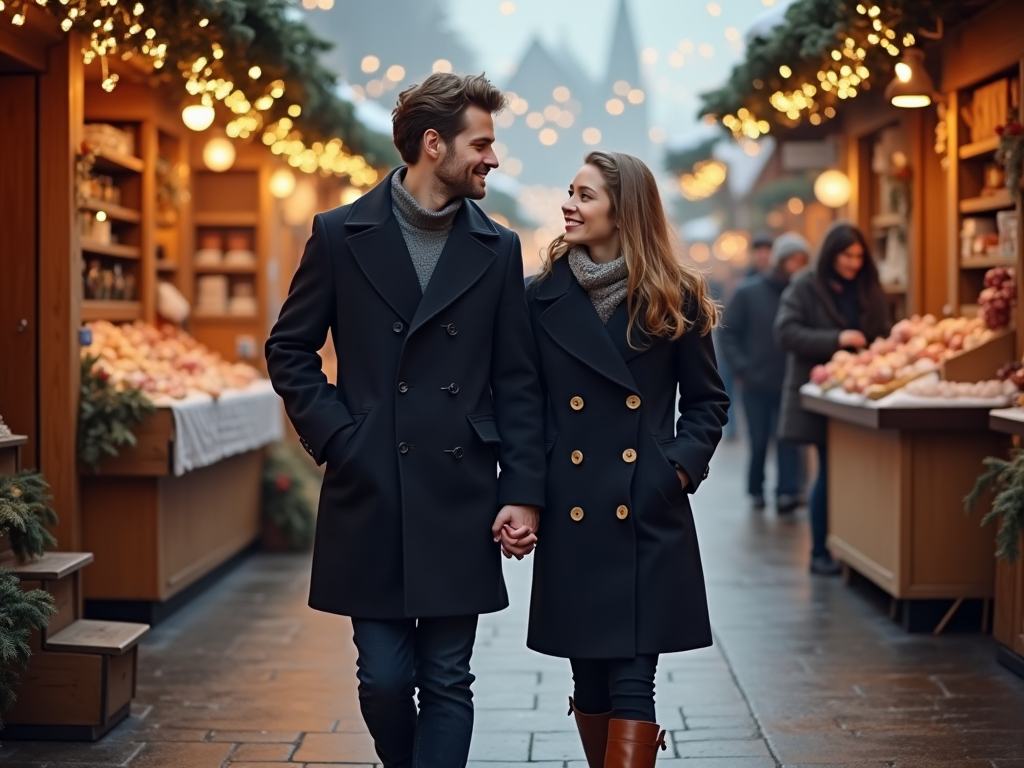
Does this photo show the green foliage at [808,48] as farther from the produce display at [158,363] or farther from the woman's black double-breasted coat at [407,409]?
the woman's black double-breasted coat at [407,409]

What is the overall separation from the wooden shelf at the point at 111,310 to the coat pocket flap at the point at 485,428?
17.5ft

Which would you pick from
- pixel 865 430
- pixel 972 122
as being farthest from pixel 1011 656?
pixel 972 122

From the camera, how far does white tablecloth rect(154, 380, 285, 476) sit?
7359 millimetres

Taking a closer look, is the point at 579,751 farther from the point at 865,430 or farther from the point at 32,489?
the point at 865,430

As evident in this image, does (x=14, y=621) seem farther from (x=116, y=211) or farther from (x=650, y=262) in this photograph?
(x=116, y=211)

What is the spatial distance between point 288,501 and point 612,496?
6257mm

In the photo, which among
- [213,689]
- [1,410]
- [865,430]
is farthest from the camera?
[865,430]

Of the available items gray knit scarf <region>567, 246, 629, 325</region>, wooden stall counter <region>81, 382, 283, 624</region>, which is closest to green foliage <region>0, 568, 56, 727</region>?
gray knit scarf <region>567, 246, 629, 325</region>

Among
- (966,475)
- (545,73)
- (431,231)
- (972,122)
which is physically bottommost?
(966,475)

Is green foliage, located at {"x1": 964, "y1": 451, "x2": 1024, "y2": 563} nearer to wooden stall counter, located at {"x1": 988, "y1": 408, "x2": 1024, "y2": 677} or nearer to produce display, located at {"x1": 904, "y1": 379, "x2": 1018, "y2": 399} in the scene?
wooden stall counter, located at {"x1": 988, "y1": 408, "x2": 1024, "y2": 677}

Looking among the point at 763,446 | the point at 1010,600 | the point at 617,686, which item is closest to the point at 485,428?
the point at 617,686

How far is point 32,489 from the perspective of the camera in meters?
5.14

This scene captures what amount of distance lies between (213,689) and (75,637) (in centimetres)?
81

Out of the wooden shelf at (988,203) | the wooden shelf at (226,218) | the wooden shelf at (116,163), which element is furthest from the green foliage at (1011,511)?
the wooden shelf at (226,218)
